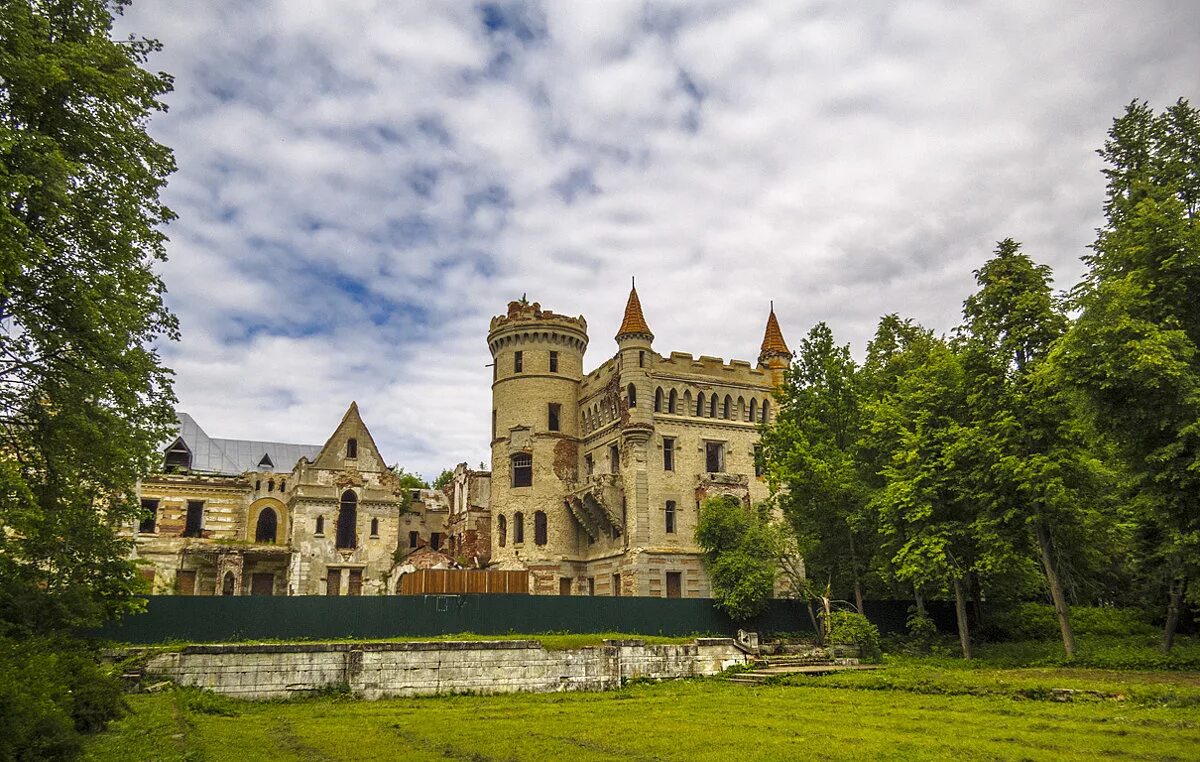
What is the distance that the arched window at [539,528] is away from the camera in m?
51.9

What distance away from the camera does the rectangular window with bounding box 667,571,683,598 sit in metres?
48.2

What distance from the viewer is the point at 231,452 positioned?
63.6 m

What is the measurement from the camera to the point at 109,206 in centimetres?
1861

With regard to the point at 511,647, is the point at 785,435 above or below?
above

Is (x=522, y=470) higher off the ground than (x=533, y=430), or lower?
lower

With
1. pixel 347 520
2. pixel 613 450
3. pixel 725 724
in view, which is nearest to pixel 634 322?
pixel 613 450

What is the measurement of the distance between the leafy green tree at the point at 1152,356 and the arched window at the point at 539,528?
31.8 metres

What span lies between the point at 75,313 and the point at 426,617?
2062 centimetres

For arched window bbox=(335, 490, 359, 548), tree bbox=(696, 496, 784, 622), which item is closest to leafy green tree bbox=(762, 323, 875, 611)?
tree bbox=(696, 496, 784, 622)

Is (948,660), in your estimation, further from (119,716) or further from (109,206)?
(109,206)

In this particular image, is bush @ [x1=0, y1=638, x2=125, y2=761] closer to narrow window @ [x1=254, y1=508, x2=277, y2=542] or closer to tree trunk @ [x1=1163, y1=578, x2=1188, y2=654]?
tree trunk @ [x1=1163, y1=578, x2=1188, y2=654]

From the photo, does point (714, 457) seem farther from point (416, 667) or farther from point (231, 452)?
point (231, 452)

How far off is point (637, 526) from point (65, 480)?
109 feet

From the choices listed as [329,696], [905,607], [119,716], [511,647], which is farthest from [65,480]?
[905,607]
